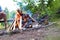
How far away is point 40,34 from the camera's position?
76.4 inches

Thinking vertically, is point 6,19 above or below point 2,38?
above

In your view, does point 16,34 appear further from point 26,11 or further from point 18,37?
point 26,11

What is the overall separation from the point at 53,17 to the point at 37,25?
0.23m

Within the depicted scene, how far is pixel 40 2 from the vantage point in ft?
6.73

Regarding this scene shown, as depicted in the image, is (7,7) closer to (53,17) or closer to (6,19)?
(6,19)

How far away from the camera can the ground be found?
1897 mm

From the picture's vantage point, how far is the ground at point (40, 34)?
190 centimetres

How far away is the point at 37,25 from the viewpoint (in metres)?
1.97

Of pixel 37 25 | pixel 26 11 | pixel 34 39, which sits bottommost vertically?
pixel 34 39

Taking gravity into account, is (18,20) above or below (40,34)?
above

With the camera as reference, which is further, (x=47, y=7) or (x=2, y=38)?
(x=47, y=7)

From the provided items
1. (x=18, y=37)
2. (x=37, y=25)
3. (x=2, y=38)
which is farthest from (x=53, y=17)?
(x=2, y=38)

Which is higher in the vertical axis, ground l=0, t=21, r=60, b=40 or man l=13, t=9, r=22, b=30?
man l=13, t=9, r=22, b=30

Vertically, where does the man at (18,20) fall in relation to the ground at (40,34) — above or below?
above
